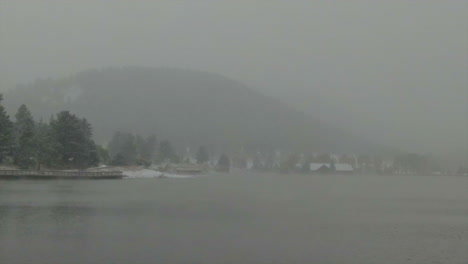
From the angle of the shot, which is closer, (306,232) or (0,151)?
(306,232)

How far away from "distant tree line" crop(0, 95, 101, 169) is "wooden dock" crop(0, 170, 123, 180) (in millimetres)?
4171

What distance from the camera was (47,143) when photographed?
132000 mm

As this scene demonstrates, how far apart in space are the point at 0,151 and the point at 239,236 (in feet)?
329

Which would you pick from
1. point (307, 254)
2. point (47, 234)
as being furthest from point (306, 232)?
point (47, 234)

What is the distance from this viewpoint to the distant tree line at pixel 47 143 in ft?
409

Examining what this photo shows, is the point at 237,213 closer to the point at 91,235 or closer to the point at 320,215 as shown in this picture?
the point at 320,215

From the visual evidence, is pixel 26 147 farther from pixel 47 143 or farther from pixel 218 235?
pixel 218 235

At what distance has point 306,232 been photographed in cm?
4431

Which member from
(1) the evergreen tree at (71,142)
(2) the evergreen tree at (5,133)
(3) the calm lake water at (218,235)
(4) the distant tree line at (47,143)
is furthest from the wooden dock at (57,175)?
(3) the calm lake water at (218,235)

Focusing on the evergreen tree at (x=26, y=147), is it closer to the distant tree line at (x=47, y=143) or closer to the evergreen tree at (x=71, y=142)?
the distant tree line at (x=47, y=143)

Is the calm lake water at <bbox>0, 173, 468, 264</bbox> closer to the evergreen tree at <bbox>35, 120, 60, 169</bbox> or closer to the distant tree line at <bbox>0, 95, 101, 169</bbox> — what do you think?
the distant tree line at <bbox>0, 95, 101, 169</bbox>

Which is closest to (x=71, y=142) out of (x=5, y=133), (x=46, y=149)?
(x=46, y=149)

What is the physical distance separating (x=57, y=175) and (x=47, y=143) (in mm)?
9737

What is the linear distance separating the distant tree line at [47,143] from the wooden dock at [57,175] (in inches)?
164
